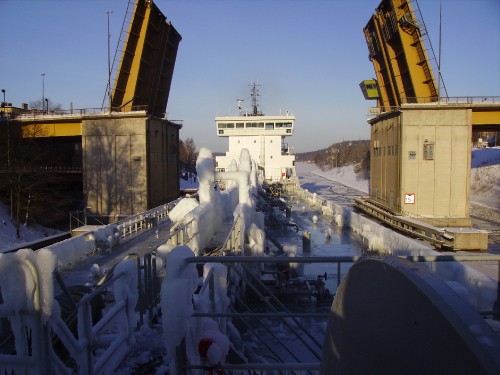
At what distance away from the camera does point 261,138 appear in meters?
32.2

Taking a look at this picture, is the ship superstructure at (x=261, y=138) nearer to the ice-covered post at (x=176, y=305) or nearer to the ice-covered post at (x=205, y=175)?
the ice-covered post at (x=205, y=175)

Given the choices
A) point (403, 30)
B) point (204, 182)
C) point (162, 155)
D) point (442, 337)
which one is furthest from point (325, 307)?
point (162, 155)

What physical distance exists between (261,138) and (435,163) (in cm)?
1600

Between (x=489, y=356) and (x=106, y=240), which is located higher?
(x=489, y=356)

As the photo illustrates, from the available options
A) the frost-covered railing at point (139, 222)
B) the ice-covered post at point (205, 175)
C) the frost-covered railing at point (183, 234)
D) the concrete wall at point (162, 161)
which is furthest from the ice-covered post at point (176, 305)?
the concrete wall at point (162, 161)

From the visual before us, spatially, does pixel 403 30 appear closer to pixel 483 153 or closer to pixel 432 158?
pixel 432 158

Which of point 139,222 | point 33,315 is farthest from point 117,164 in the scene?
point 33,315

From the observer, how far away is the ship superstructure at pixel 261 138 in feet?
104

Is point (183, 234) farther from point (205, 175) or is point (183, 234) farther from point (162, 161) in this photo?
point (162, 161)

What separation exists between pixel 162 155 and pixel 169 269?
1988 cm

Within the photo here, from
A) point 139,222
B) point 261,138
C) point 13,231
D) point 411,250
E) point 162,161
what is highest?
point 261,138

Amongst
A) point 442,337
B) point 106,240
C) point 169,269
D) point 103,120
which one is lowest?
point 106,240

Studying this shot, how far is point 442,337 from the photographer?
1.00 m

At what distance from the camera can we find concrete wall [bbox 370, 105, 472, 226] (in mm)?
18141
